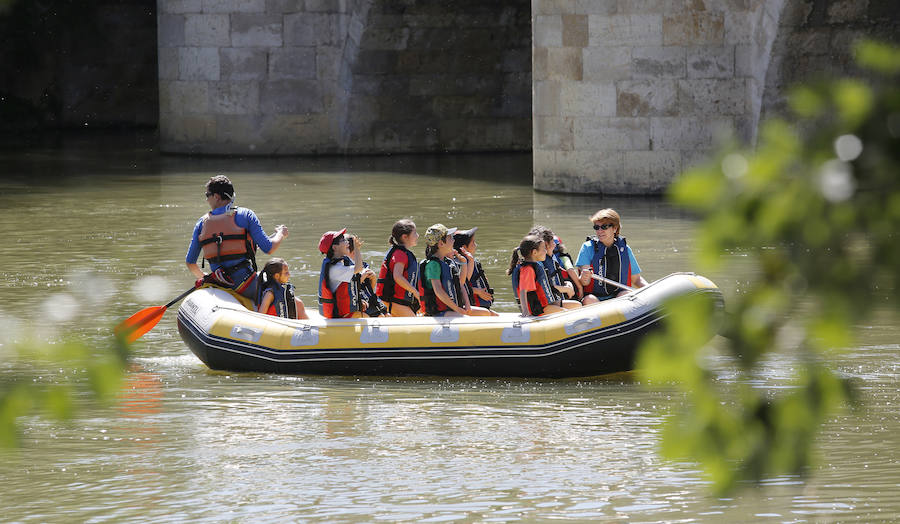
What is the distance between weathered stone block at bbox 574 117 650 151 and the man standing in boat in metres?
8.55

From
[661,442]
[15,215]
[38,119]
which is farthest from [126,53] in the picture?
[661,442]

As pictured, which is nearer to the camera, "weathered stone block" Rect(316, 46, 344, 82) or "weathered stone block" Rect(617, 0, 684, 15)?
"weathered stone block" Rect(617, 0, 684, 15)

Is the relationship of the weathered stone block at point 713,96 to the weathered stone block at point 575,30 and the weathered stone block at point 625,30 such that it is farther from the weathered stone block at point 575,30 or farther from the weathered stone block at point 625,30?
the weathered stone block at point 575,30

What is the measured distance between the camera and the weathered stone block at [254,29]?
885 inches

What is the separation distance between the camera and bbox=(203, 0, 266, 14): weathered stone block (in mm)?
22406

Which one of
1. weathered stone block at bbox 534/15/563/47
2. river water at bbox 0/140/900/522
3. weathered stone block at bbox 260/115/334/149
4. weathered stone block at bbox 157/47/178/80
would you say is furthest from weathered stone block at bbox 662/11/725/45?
weathered stone block at bbox 157/47/178/80

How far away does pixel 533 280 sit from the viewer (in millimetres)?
8531

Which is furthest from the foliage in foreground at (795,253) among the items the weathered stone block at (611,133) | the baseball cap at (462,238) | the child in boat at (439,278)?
the weathered stone block at (611,133)

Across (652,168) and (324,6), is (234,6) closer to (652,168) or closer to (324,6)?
(324,6)

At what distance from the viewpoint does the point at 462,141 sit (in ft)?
81.8

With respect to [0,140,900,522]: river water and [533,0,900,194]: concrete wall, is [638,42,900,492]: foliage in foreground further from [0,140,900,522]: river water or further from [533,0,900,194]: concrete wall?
[533,0,900,194]: concrete wall

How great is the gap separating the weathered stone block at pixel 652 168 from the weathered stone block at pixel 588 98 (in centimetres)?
55

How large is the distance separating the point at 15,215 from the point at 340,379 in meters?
9.12

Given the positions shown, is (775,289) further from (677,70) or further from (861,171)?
(677,70)
